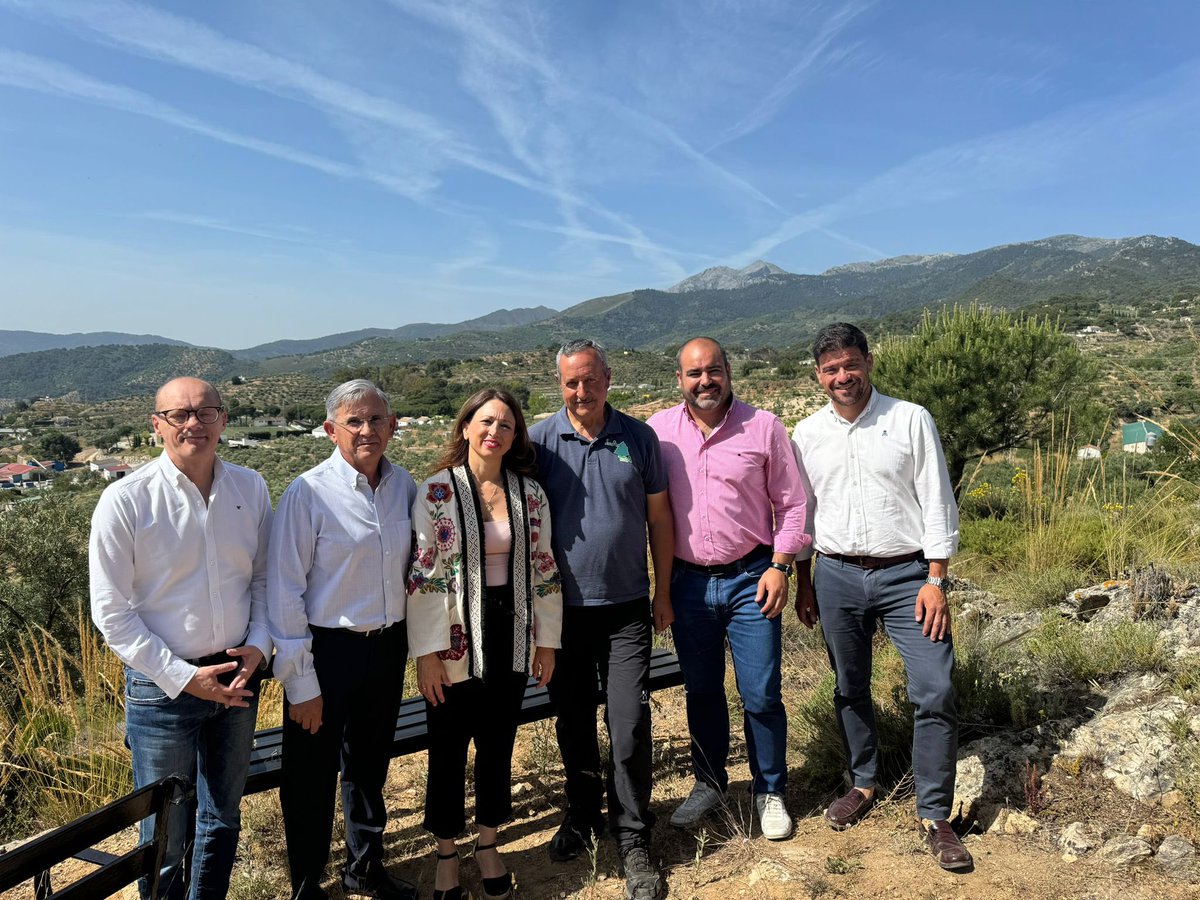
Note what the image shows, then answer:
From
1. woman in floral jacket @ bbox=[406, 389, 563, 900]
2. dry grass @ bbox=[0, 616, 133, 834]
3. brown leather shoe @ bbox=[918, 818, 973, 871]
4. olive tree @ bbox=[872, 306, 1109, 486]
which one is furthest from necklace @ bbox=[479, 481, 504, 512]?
olive tree @ bbox=[872, 306, 1109, 486]

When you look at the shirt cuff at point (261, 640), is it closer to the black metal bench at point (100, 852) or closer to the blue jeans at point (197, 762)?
the blue jeans at point (197, 762)

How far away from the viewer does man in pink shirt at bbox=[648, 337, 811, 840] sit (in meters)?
2.83

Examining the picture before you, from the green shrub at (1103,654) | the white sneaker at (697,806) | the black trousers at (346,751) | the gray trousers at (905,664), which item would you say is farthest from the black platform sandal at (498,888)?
the green shrub at (1103,654)

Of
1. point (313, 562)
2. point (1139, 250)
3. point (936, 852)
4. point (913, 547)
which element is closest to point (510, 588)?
point (313, 562)

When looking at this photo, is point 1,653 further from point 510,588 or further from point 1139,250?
point 1139,250

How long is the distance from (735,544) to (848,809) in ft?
3.81

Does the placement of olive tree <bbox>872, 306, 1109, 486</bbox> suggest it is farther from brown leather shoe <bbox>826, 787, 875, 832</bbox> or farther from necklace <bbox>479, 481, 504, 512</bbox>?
necklace <bbox>479, 481, 504, 512</bbox>

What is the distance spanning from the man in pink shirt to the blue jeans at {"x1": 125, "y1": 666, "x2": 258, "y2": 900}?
165cm

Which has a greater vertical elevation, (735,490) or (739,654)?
(735,490)

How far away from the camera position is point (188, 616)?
2.17 m

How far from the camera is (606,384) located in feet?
9.25

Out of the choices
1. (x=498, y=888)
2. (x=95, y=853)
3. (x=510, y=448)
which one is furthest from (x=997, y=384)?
(x=95, y=853)

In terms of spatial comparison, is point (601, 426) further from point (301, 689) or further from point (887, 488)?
point (301, 689)

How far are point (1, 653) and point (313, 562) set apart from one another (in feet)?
17.2
